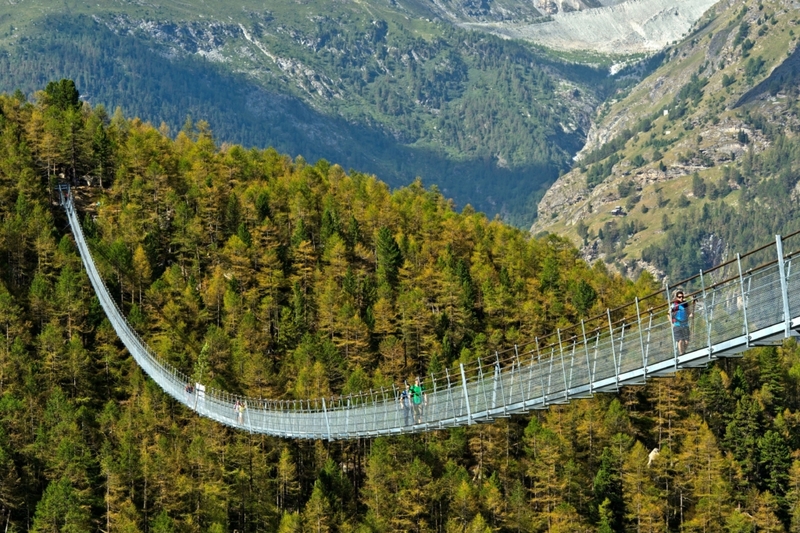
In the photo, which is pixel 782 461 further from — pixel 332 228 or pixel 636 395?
pixel 332 228

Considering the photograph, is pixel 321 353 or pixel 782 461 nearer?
pixel 321 353

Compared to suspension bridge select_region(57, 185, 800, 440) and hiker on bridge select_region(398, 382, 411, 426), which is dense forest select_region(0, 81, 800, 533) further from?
hiker on bridge select_region(398, 382, 411, 426)

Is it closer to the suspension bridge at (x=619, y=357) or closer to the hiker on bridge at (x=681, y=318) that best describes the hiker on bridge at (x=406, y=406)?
the suspension bridge at (x=619, y=357)

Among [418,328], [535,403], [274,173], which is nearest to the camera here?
[535,403]

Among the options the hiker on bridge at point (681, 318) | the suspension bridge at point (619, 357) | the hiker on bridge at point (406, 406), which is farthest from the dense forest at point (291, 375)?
the hiker on bridge at point (681, 318)

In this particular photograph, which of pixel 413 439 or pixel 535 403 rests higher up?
pixel 413 439

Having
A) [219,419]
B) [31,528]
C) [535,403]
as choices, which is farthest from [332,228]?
[535,403]

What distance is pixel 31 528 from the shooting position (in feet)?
Result: 280

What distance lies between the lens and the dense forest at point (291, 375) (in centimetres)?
8975

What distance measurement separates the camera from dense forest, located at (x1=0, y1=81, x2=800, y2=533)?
89.8 meters

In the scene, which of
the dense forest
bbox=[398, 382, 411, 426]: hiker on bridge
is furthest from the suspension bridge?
the dense forest

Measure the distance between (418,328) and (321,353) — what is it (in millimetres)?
9585

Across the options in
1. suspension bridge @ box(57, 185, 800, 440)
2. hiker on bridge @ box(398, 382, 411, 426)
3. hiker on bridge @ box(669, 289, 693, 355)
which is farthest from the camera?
hiker on bridge @ box(398, 382, 411, 426)

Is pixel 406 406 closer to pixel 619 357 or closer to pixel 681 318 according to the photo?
pixel 619 357
